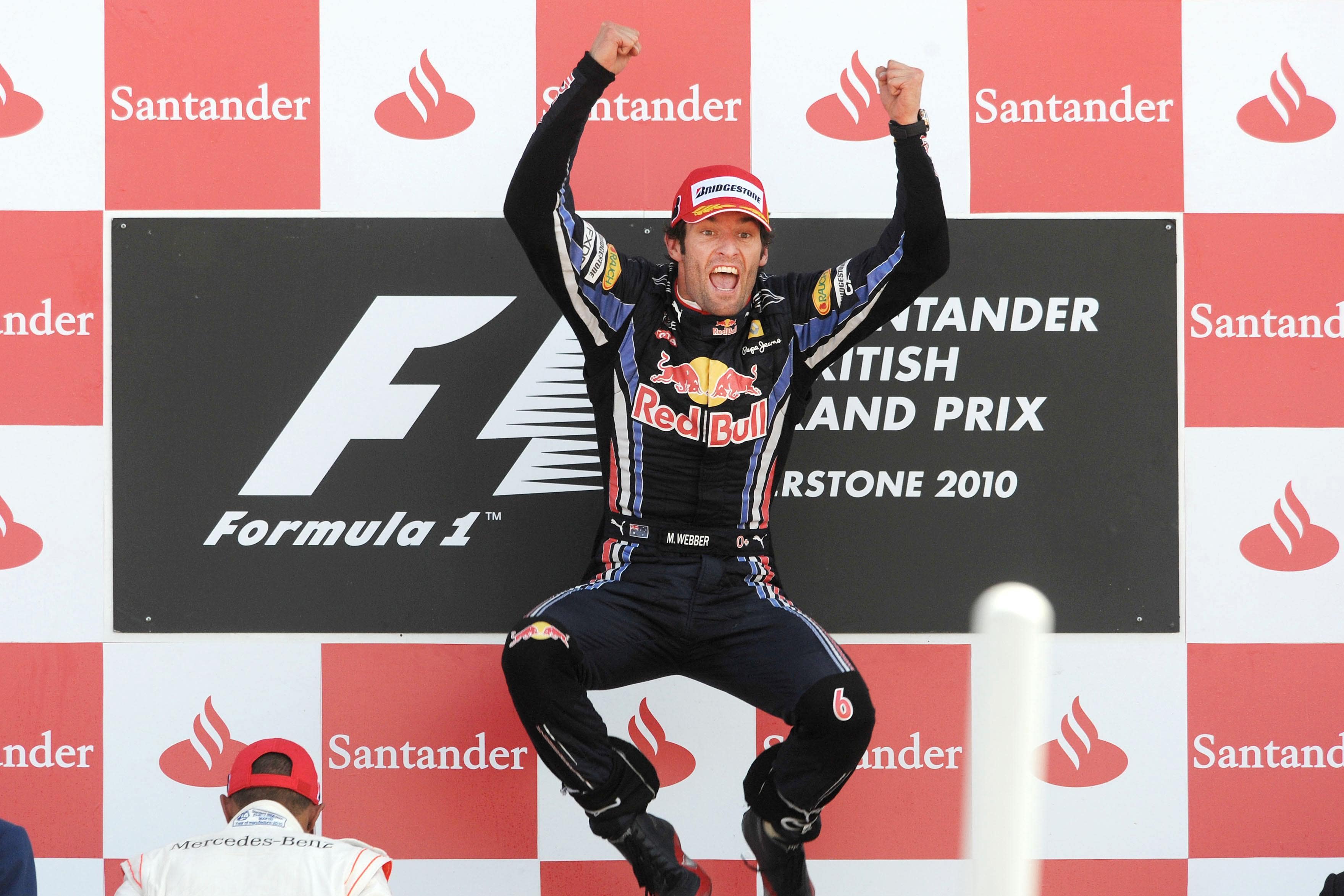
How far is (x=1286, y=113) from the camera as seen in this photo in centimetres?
291

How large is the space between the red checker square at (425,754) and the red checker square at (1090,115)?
5.72 ft

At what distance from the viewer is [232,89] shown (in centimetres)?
288

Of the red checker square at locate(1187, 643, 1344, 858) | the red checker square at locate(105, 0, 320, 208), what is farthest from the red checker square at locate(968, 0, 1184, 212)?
the red checker square at locate(105, 0, 320, 208)

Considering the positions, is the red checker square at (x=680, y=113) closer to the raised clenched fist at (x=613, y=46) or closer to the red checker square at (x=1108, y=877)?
the raised clenched fist at (x=613, y=46)

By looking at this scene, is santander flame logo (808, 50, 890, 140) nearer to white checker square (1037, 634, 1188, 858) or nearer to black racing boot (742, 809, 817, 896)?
white checker square (1037, 634, 1188, 858)

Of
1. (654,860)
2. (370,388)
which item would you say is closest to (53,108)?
(370,388)

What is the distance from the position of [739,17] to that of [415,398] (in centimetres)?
121

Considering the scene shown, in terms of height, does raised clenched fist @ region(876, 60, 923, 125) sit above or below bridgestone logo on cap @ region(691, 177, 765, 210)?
above

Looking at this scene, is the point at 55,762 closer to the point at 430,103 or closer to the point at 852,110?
the point at 430,103

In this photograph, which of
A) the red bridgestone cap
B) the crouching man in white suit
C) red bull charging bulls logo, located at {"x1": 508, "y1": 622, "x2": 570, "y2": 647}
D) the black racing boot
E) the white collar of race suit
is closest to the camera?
the crouching man in white suit

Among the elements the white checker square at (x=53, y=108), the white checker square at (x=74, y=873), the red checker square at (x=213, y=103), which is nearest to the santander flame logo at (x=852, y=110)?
the red checker square at (x=213, y=103)

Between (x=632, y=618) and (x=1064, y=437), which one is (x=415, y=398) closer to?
(x=632, y=618)

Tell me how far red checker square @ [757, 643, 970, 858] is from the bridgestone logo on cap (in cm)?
112

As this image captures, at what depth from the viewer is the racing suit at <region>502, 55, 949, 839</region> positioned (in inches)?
88.2
